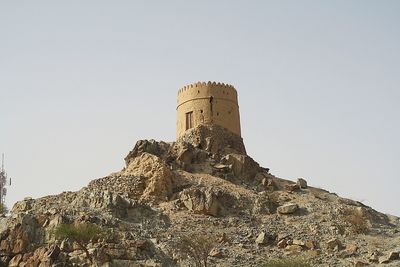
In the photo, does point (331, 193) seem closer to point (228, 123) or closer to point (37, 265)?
point (228, 123)

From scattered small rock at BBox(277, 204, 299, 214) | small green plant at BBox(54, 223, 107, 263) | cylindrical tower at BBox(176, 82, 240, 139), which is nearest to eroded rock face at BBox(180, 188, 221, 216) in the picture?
scattered small rock at BBox(277, 204, 299, 214)

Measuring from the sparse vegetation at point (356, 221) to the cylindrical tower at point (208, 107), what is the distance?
438 inches

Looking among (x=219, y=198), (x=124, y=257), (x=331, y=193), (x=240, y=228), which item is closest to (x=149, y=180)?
(x=219, y=198)

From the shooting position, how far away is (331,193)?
40.7 m

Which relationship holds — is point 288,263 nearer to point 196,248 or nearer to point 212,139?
point 196,248

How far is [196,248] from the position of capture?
1065 inches

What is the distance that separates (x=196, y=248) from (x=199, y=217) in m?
5.12

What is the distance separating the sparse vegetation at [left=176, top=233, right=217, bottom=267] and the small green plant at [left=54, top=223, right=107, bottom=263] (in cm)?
401

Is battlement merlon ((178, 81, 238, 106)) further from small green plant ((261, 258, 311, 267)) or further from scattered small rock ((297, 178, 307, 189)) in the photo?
small green plant ((261, 258, 311, 267))

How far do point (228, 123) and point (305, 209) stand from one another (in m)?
9.47

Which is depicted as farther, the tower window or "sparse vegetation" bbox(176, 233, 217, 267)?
the tower window

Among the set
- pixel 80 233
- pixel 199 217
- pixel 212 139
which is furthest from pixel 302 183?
pixel 80 233

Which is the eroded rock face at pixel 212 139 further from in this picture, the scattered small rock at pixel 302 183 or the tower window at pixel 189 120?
the scattered small rock at pixel 302 183

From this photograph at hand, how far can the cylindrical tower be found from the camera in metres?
40.1
